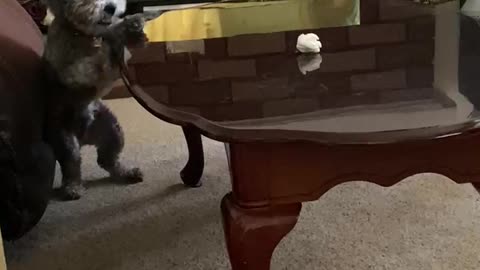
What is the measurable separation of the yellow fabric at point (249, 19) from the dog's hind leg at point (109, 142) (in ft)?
1.00

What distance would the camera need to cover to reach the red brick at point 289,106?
1.31m

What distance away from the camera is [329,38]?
1.69 meters

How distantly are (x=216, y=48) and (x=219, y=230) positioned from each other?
44 centimetres

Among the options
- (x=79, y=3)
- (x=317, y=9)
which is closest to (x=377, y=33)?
(x=317, y=9)

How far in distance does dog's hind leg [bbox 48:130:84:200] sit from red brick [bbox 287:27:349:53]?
0.62m

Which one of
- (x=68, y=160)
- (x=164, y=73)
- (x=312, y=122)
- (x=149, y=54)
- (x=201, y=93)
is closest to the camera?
(x=312, y=122)

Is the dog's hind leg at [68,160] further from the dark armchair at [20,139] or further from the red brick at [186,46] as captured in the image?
the red brick at [186,46]

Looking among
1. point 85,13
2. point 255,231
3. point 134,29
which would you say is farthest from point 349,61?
point 85,13

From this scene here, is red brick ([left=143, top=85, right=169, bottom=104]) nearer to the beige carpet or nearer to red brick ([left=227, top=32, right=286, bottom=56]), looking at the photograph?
red brick ([left=227, top=32, right=286, bottom=56])

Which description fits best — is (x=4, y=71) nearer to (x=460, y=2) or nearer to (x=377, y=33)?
(x=377, y=33)

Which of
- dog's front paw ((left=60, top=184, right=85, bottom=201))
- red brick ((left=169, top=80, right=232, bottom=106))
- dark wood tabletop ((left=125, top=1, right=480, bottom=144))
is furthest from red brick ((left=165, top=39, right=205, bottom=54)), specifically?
dog's front paw ((left=60, top=184, right=85, bottom=201))

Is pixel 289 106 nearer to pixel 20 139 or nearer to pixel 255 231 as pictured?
pixel 255 231

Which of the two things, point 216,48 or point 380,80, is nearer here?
point 380,80

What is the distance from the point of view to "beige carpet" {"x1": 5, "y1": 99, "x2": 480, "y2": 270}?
68.0 inches
